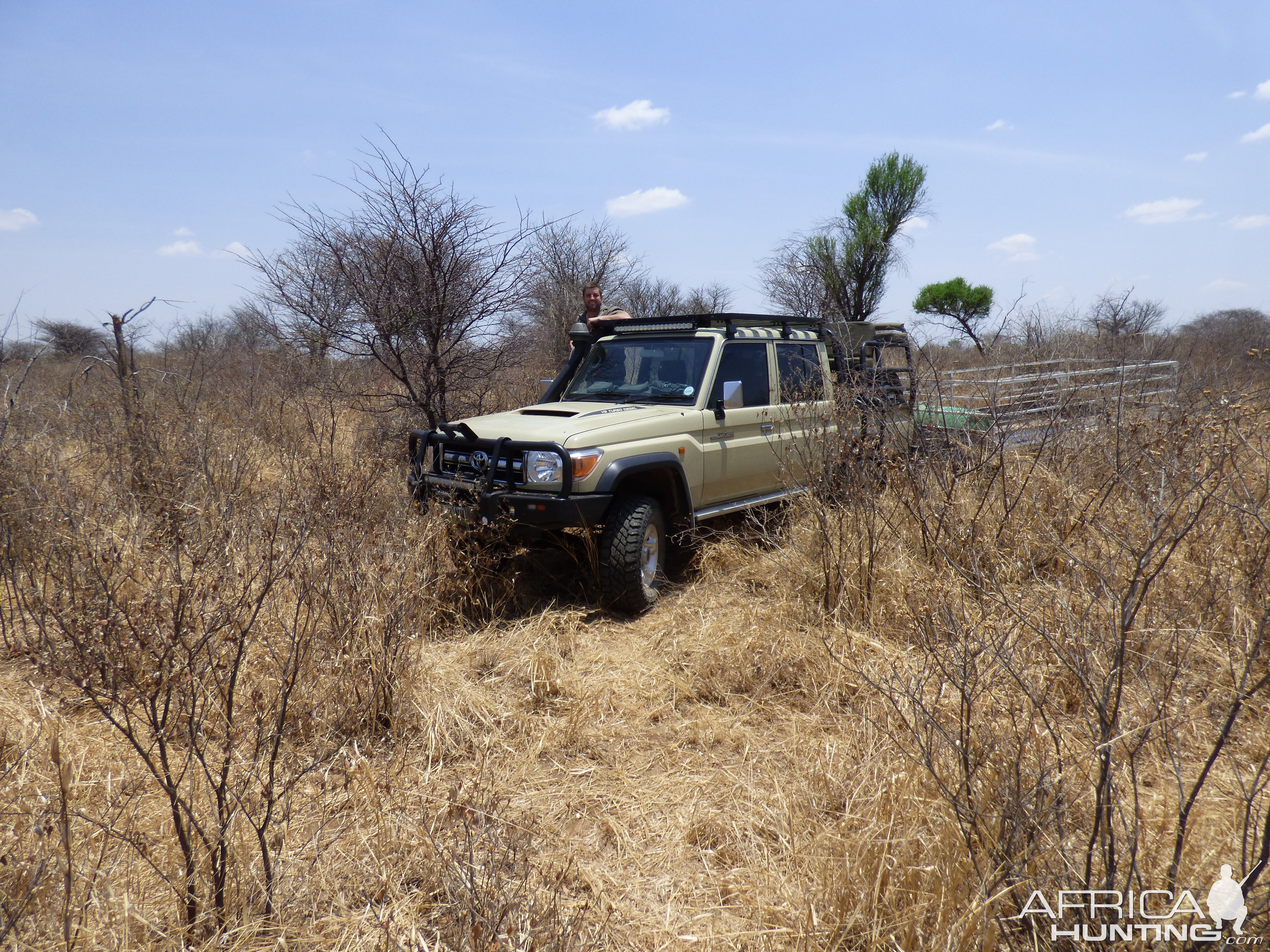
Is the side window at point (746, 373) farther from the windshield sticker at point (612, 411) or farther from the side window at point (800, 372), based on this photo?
the windshield sticker at point (612, 411)

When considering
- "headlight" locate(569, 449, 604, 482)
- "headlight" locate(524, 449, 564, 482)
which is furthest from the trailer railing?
"headlight" locate(524, 449, 564, 482)

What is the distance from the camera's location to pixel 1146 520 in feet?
11.8

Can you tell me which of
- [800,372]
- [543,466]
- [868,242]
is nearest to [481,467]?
[543,466]

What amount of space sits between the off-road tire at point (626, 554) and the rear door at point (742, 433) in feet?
2.25

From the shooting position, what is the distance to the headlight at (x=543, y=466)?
13.9 feet

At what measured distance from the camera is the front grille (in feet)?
14.1

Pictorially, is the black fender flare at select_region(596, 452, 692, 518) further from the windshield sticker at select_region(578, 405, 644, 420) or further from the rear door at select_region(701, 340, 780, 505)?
the windshield sticker at select_region(578, 405, 644, 420)

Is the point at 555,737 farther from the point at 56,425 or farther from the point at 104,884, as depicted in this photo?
the point at 56,425

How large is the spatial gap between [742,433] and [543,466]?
173 centimetres

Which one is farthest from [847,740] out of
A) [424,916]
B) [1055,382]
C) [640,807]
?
[1055,382]

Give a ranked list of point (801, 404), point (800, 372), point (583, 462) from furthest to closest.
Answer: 1. point (800, 372)
2. point (801, 404)
3. point (583, 462)

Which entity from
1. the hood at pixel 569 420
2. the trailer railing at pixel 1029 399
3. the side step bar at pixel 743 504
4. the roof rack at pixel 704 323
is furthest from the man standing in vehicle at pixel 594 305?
the trailer railing at pixel 1029 399

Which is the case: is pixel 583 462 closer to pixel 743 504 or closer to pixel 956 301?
pixel 743 504

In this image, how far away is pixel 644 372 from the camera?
546cm
